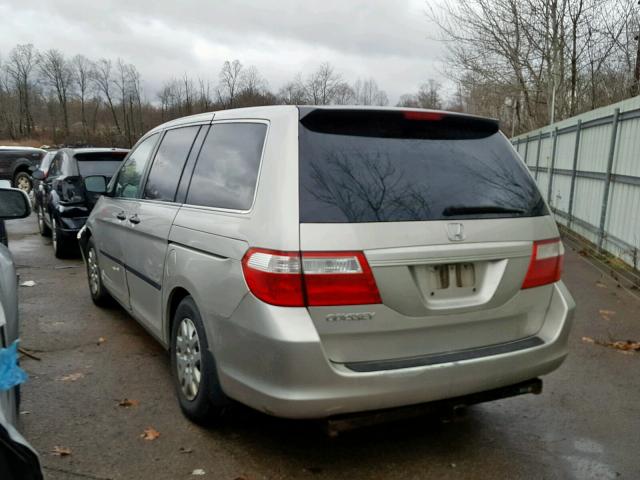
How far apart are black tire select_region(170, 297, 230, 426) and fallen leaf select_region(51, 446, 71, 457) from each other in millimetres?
661

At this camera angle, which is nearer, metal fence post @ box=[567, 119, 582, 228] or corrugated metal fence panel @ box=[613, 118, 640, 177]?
corrugated metal fence panel @ box=[613, 118, 640, 177]

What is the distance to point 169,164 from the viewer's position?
13.3 feet

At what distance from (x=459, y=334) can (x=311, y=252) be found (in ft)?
2.89

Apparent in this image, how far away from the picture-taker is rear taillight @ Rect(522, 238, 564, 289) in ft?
9.68

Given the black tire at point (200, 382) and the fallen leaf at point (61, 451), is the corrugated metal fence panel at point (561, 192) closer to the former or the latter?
the black tire at point (200, 382)

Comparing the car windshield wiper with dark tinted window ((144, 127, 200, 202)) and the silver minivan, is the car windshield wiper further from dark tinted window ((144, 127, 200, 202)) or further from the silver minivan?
dark tinted window ((144, 127, 200, 202))

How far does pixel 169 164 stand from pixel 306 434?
211cm

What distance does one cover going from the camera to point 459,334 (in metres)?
2.76

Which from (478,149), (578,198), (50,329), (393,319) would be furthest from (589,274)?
(50,329)

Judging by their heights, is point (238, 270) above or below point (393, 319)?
above

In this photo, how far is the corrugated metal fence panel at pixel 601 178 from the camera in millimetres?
7535

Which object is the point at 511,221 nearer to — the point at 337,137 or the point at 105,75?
the point at 337,137

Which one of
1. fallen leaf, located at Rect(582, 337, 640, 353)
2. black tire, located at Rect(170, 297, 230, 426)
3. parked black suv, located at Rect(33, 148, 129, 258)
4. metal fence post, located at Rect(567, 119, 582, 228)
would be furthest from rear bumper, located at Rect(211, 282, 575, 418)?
metal fence post, located at Rect(567, 119, 582, 228)

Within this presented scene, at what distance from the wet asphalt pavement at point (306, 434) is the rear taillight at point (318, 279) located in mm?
1017
